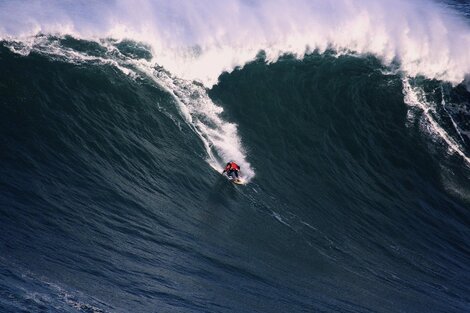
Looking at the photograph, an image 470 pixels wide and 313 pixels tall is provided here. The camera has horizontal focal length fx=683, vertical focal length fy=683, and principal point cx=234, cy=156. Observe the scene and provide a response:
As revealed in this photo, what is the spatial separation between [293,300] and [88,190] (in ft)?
17.6

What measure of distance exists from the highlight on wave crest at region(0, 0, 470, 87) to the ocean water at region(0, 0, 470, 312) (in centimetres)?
10

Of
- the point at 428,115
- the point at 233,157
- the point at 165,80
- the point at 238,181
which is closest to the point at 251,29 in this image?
the point at 165,80

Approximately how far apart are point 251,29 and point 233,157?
26.2 feet

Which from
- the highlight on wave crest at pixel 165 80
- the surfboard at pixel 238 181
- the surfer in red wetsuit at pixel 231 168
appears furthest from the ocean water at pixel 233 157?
the surfer in red wetsuit at pixel 231 168

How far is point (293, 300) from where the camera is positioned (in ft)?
46.6

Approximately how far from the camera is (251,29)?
90.1 ft

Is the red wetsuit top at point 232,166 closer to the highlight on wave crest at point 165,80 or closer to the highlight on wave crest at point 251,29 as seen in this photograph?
the highlight on wave crest at point 165,80

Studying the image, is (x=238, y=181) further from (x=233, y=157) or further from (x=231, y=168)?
(x=233, y=157)

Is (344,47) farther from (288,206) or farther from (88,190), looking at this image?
(88,190)

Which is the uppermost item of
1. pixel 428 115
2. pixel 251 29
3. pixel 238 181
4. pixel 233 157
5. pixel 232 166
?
pixel 251 29

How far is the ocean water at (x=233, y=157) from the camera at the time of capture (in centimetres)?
1350

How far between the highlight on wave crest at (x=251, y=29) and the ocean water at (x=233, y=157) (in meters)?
0.10

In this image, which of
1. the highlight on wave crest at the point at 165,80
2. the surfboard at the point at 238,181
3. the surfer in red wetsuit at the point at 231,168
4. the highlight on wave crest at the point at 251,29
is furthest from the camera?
the highlight on wave crest at the point at 251,29

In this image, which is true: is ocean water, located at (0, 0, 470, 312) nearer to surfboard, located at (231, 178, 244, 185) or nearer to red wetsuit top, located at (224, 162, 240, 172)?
surfboard, located at (231, 178, 244, 185)
